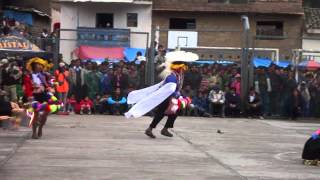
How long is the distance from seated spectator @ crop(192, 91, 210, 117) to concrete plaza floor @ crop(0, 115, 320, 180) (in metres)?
3.82

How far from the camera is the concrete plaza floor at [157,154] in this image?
921 centimetres

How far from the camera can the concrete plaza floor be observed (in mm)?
9211

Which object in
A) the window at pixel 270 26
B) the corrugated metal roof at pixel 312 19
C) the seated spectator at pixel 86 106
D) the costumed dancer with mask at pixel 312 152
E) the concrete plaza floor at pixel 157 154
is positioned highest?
the corrugated metal roof at pixel 312 19

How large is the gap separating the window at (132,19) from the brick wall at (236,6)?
122cm

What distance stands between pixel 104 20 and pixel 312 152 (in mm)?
27645

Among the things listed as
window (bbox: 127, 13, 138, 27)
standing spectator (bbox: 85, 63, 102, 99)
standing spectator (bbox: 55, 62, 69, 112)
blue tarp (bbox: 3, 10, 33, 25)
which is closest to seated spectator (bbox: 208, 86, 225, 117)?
standing spectator (bbox: 85, 63, 102, 99)

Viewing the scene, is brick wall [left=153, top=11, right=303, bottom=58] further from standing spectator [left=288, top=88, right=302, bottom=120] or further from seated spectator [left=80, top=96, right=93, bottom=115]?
seated spectator [left=80, top=96, right=93, bottom=115]

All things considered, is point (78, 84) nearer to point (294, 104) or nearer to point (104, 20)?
point (294, 104)

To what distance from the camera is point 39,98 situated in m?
13.1

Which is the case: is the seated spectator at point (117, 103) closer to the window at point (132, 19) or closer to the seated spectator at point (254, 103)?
the seated spectator at point (254, 103)

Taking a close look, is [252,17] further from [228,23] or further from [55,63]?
[55,63]

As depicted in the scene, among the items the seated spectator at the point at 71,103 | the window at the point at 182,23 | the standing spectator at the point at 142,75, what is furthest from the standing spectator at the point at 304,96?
the window at the point at 182,23

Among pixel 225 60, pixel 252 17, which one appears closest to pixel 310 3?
pixel 252 17

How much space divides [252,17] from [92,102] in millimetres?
19055
